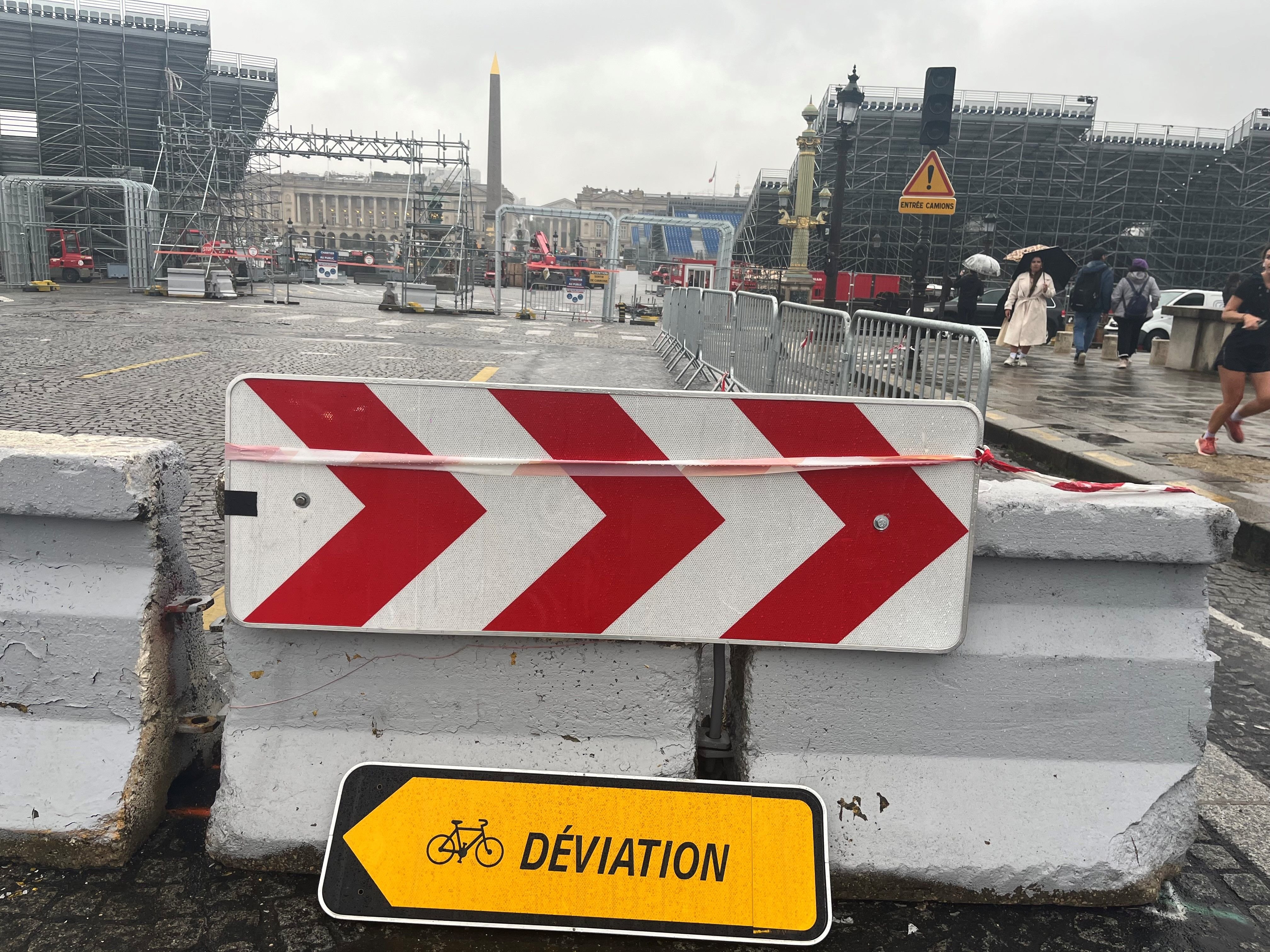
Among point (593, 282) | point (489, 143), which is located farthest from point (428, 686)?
point (489, 143)

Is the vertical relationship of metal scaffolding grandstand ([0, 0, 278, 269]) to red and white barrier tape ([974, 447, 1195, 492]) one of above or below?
above

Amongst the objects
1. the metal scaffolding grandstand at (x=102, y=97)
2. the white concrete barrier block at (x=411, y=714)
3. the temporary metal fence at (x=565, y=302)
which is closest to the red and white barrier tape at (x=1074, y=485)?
the white concrete barrier block at (x=411, y=714)

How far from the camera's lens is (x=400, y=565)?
224 centimetres

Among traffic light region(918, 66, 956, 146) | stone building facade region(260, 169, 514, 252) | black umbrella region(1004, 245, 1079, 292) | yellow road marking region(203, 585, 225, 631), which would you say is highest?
stone building facade region(260, 169, 514, 252)

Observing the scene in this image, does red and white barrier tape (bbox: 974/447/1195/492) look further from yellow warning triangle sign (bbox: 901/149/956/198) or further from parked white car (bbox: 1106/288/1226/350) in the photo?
parked white car (bbox: 1106/288/1226/350)

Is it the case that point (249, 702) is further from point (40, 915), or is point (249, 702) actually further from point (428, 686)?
point (40, 915)

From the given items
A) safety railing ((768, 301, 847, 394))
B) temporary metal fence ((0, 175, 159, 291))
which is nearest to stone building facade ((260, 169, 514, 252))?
temporary metal fence ((0, 175, 159, 291))

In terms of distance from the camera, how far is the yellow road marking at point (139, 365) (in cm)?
980

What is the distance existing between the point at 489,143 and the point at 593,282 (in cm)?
2456

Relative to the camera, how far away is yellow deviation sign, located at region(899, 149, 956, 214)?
11.7 meters

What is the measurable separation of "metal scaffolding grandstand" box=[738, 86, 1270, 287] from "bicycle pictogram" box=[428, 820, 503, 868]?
54.1 m

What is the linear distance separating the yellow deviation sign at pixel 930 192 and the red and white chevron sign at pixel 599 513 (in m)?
10.3

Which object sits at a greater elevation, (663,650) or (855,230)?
(855,230)

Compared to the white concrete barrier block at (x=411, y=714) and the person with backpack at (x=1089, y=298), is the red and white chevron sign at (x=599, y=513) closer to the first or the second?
the white concrete barrier block at (x=411, y=714)
